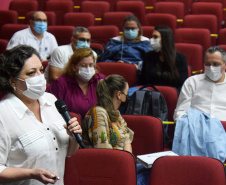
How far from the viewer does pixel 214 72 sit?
250cm

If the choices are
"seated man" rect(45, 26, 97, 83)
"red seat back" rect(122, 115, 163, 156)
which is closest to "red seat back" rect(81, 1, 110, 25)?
"seated man" rect(45, 26, 97, 83)

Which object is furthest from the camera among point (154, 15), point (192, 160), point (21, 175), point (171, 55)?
point (154, 15)

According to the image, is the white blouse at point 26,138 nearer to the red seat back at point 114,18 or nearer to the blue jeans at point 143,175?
the blue jeans at point 143,175

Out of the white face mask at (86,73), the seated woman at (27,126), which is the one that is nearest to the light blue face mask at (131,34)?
the white face mask at (86,73)

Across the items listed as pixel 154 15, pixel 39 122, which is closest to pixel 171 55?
pixel 154 15

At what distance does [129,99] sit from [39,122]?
4.50 feet

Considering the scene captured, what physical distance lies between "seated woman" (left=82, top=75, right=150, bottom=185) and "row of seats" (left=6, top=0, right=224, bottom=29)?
241 centimetres

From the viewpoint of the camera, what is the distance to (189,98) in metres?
2.54

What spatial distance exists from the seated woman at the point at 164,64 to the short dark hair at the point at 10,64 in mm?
1819

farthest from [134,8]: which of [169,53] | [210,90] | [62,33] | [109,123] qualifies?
[109,123]

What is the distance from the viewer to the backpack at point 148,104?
253 cm

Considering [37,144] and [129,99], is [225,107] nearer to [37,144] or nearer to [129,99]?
[129,99]

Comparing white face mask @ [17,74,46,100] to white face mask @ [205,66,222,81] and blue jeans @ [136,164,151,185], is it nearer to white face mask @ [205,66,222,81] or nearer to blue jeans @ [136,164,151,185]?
blue jeans @ [136,164,151,185]

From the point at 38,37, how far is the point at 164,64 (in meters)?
1.31
